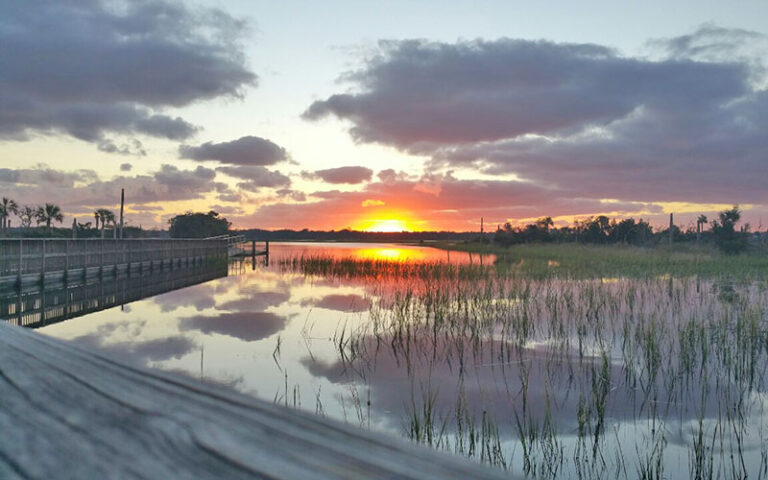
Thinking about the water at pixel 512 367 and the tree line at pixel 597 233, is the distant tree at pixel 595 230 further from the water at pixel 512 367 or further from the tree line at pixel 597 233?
the water at pixel 512 367

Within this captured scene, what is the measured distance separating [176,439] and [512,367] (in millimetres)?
8464

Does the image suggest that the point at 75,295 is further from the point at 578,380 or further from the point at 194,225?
the point at 194,225

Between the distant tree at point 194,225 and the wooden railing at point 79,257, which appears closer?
the wooden railing at point 79,257

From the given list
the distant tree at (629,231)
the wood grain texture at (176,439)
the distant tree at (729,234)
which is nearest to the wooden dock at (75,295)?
the wood grain texture at (176,439)

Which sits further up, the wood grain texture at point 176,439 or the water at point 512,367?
the wood grain texture at point 176,439

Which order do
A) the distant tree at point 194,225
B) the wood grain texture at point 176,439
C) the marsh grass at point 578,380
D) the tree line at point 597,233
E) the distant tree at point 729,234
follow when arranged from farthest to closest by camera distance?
the distant tree at point 194,225 → the tree line at point 597,233 → the distant tree at point 729,234 → the marsh grass at point 578,380 → the wood grain texture at point 176,439

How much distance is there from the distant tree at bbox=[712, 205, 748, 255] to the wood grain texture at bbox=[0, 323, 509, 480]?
4537 centimetres

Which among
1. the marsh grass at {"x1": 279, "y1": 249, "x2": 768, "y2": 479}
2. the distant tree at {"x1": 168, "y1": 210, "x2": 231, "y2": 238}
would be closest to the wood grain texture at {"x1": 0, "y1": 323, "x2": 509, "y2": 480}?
the marsh grass at {"x1": 279, "y1": 249, "x2": 768, "y2": 479}

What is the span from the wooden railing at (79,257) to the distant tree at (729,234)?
140 ft

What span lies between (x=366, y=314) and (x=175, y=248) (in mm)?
29203

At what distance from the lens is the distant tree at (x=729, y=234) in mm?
38094

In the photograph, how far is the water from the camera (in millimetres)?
5332

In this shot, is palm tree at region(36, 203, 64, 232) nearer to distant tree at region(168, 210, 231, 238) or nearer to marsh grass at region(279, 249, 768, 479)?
distant tree at region(168, 210, 231, 238)

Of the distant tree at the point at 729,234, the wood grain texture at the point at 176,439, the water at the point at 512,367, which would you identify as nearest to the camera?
the wood grain texture at the point at 176,439
